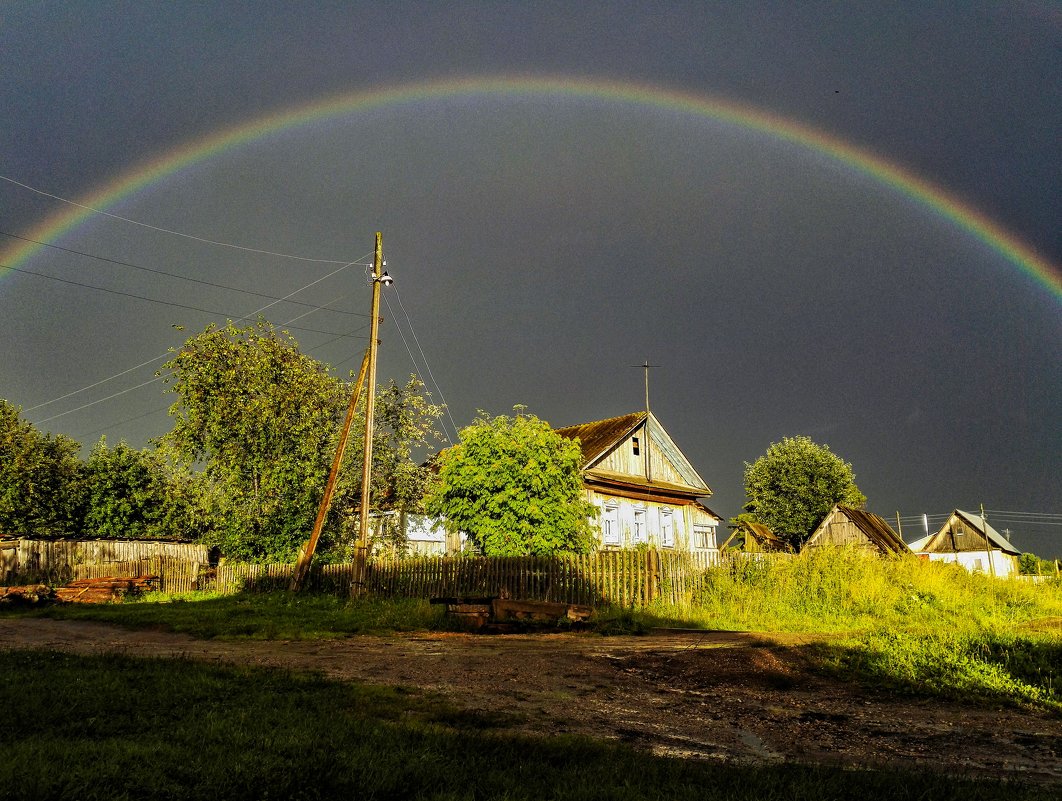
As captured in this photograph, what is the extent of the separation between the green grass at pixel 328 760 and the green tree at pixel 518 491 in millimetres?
13862

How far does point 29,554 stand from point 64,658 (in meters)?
30.8

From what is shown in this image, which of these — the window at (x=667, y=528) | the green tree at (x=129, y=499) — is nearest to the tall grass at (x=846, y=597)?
the window at (x=667, y=528)

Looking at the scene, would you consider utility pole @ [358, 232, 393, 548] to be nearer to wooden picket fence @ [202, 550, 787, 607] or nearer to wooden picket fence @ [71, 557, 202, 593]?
wooden picket fence @ [202, 550, 787, 607]

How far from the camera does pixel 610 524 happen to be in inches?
1310

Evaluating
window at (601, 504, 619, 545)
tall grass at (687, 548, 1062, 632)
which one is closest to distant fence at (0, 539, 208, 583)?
window at (601, 504, 619, 545)

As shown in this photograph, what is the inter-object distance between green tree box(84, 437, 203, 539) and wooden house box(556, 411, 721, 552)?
27562 mm

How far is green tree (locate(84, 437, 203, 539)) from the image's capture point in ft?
155

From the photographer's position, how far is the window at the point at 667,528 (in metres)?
35.9

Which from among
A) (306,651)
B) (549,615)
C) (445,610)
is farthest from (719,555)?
(306,651)

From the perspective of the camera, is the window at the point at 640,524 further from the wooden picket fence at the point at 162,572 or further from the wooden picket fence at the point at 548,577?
the wooden picket fence at the point at 162,572

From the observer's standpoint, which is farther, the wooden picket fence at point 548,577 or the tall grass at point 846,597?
the wooden picket fence at point 548,577

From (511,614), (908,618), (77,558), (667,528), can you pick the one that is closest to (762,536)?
(667,528)

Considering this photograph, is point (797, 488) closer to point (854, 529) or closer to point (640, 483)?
point (854, 529)

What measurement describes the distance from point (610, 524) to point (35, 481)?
37049 mm
